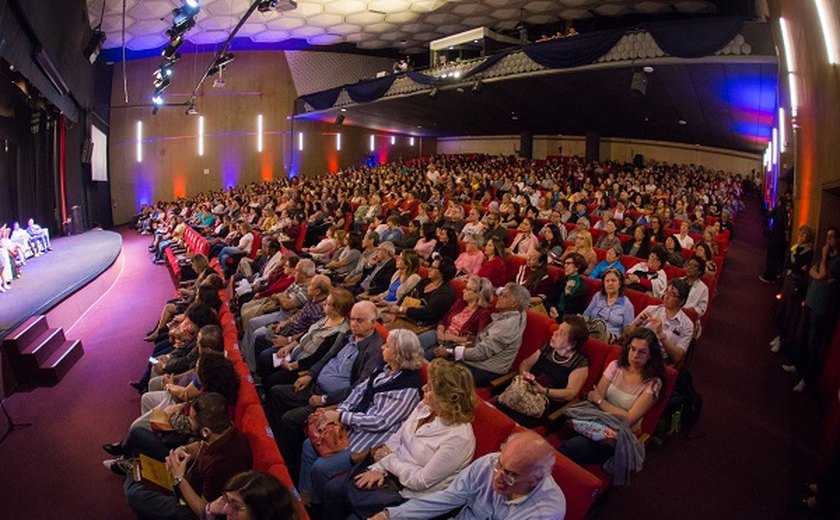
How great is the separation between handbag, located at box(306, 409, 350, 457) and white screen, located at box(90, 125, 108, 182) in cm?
1340

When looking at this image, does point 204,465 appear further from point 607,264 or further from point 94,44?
point 94,44

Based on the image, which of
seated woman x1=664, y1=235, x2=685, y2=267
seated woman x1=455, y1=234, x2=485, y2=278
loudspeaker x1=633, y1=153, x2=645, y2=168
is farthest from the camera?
loudspeaker x1=633, y1=153, x2=645, y2=168

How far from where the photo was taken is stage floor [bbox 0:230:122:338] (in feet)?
17.1

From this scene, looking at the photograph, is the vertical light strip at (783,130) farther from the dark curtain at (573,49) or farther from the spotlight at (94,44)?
the spotlight at (94,44)

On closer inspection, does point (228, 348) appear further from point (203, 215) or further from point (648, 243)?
point (203, 215)

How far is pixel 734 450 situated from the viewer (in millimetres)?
3170

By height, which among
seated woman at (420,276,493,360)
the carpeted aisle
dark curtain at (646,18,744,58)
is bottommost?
the carpeted aisle

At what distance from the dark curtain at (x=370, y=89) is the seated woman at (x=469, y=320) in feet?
45.7

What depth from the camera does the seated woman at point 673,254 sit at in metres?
5.14

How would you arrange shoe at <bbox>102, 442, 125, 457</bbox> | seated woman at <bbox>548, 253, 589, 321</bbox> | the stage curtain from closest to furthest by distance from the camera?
shoe at <bbox>102, 442, 125, 457</bbox> < seated woman at <bbox>548, 253, 589, 321</bbox> < the stage curtain

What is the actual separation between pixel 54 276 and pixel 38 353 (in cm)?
299

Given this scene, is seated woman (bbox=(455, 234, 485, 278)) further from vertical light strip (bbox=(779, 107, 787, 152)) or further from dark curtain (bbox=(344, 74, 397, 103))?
dark curtain (bbox=(344, 74, 397, 103))

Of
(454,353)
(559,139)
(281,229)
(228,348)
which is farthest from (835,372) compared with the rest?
(559,139)

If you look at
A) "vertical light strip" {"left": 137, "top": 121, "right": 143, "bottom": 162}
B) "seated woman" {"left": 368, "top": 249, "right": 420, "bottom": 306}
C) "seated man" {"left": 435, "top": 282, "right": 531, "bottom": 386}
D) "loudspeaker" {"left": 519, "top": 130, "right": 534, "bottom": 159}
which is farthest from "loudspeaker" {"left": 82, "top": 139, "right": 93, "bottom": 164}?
"loudspeaker" {"left": 519, "top": 130, "right": 534, "bottom": 159}
